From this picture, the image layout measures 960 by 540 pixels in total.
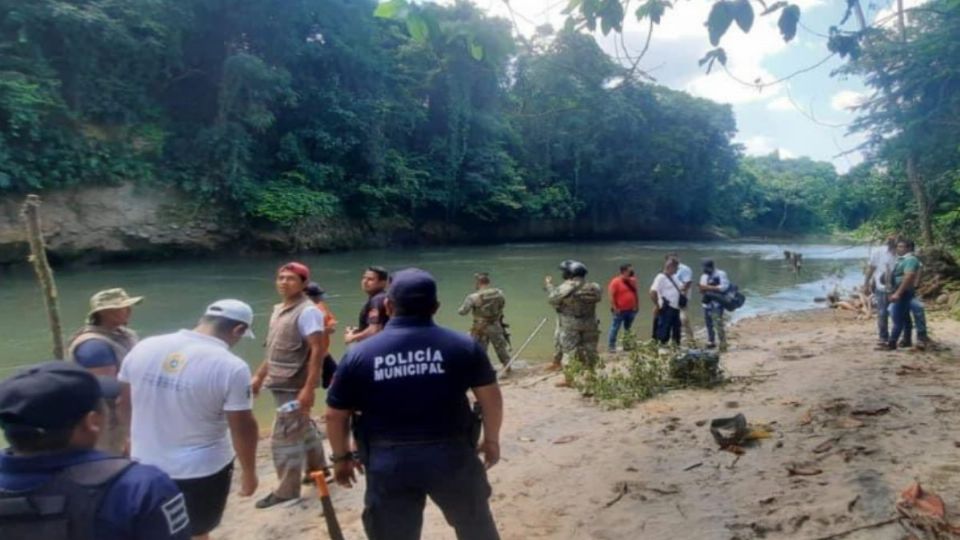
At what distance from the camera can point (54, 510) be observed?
1.57 m

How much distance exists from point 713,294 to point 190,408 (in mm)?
9327

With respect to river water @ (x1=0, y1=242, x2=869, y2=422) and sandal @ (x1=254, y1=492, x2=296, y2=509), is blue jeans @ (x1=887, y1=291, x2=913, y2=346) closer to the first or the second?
river water @ (x1=0, y1=242, x2=869, y2=422)

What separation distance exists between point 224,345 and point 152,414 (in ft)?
1.43

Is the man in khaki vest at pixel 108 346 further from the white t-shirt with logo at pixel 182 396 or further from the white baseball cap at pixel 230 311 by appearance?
the white baseball cap at pixel 230 311

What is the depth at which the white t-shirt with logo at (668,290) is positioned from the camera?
10555 mm

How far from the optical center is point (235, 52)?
3155cm

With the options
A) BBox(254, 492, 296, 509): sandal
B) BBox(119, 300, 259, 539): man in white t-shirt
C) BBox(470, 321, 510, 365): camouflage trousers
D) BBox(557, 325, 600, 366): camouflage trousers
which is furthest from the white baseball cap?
BBox(470, 321, 510, 365): camouflage trousers

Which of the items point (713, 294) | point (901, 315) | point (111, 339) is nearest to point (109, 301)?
point (111, 339)

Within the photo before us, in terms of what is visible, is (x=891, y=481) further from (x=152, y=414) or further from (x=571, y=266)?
(x=571, y=266)

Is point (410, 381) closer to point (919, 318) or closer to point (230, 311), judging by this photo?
point (230, 311)

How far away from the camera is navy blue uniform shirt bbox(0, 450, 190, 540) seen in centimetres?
160

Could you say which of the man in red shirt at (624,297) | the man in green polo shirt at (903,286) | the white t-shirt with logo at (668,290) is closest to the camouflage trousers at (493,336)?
the man in red shirt at (624,297)

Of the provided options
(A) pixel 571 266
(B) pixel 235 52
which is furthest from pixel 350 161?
(A) pixel 571 266

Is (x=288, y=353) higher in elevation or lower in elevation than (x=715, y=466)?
higher
